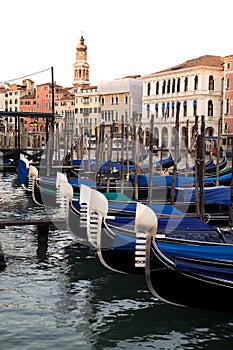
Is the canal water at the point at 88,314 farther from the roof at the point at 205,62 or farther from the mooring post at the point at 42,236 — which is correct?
A: the roof at the point at 205,62

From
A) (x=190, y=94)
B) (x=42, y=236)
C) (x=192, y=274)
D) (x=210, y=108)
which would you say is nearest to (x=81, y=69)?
(x=190, y=94)

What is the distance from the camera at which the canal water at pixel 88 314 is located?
3.58 metres

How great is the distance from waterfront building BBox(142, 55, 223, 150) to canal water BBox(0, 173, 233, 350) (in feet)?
70.3

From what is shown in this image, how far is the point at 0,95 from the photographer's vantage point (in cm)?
5097

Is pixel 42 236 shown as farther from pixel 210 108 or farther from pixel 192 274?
pixel 210 108

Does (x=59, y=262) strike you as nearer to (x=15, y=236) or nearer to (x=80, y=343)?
(x=15, y=236)

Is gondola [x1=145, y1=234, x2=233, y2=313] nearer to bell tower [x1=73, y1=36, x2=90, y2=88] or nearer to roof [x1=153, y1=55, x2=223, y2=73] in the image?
roof [x1=153, y1=55, x2=223, y2=73]

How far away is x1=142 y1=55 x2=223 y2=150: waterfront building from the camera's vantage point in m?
27.3

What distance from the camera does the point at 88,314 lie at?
401 cm

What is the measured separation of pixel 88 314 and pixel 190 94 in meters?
24.9

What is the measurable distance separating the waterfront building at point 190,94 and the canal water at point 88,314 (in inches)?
844

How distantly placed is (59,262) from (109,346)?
6.12 feet

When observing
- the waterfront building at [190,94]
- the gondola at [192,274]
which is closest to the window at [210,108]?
the waterfront building at [190,94]

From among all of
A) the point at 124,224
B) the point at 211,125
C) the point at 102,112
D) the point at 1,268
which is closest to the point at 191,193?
the point at 124,224
